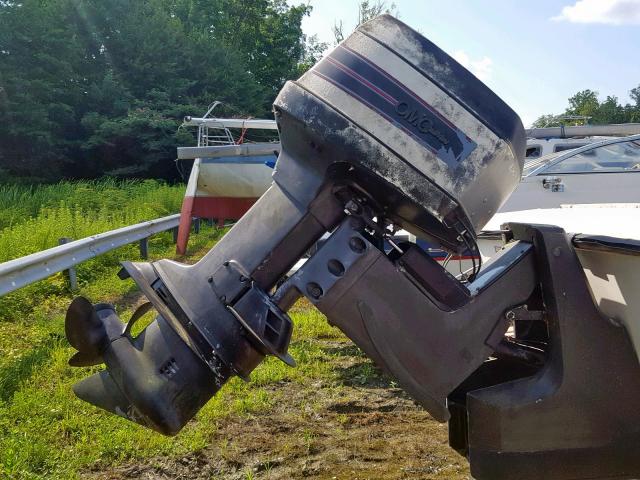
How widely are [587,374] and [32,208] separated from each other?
9815 mm

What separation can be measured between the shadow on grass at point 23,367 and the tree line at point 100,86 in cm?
1794

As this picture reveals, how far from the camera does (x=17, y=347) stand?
3865 millimetres

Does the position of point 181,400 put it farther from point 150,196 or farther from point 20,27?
point 20,27

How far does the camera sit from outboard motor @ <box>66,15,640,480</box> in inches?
59.8

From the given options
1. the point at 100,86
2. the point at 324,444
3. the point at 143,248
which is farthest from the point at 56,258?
the point at 100,86

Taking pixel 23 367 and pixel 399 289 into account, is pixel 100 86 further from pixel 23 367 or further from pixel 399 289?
pixel 399 289

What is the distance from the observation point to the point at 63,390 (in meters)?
3.11

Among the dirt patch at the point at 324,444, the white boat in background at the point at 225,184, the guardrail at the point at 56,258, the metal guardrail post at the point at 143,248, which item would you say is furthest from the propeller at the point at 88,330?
the white boat in background at the point at 225,184

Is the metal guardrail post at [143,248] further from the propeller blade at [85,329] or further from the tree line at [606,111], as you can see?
the tree line at [606,111]

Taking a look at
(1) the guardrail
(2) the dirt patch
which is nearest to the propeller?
(2) the dirt patch

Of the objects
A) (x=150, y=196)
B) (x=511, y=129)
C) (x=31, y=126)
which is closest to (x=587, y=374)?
(x=511, y=129)

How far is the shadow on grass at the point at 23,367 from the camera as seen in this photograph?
10.3 ft

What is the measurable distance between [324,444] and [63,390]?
141 cm

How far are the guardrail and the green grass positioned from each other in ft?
1.24
